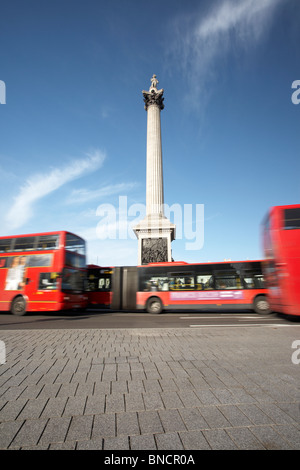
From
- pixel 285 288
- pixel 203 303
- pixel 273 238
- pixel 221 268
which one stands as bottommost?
pixel 203 303

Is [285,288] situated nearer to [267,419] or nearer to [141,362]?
[141,362]

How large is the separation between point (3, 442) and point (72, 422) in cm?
51

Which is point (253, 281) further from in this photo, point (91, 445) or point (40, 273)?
point (91, 445)

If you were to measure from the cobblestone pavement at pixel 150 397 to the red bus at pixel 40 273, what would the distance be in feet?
22.4

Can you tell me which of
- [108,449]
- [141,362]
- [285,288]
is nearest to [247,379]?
[141,362]

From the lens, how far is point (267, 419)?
2.19 metres

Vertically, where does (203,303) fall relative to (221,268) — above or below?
below

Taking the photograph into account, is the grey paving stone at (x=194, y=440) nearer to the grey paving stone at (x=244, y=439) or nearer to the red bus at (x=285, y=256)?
the grey paving stone at (x=244, y=439)

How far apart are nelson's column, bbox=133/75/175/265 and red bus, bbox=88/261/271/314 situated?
9.85 meters

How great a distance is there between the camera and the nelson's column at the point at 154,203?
24.1m

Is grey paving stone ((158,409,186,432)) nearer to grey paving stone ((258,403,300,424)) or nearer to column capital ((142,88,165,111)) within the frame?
grey paving stone ((258,403,300,424))

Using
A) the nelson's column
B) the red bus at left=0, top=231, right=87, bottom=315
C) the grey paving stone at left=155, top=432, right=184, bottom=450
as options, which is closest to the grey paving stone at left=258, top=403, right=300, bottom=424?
the grey paving stone at left=155, top=432, right=184, bottom=450

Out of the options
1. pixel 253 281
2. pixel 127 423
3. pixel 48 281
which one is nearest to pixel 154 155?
pixel 253 281
